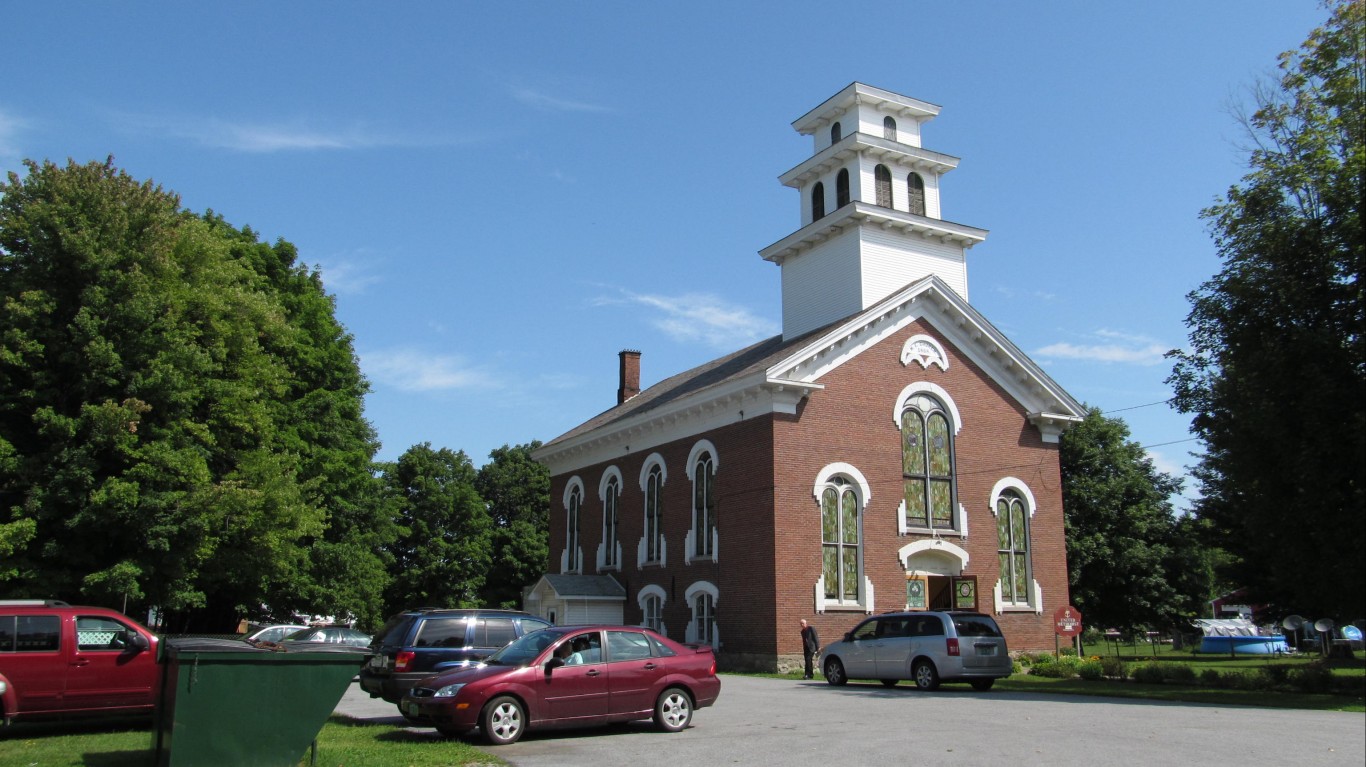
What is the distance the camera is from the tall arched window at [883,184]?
34.7 m

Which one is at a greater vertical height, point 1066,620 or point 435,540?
point 435,540

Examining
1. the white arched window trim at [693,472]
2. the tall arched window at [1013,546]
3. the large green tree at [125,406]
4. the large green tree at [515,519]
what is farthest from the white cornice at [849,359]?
the large green tree at [515,519]

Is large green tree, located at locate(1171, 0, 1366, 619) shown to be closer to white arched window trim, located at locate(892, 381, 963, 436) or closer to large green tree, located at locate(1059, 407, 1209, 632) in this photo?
white arched window trim, located at locate(892, 381, 963, 436)

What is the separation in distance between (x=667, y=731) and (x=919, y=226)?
2316 cm

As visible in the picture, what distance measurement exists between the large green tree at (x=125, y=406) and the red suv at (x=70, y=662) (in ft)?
31.1

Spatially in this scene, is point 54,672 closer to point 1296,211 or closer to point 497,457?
point 1296,211

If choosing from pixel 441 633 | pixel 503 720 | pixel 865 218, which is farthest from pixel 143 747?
pixel 865 218

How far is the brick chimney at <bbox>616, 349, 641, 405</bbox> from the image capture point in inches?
1805

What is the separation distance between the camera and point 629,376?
151ft

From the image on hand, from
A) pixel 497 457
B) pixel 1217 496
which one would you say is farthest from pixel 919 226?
pixel 497 457

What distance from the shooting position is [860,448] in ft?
97.9

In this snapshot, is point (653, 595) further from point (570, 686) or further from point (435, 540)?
point (435, 540)

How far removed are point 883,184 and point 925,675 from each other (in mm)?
18665

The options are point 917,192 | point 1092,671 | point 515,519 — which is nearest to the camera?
point 1092,671
